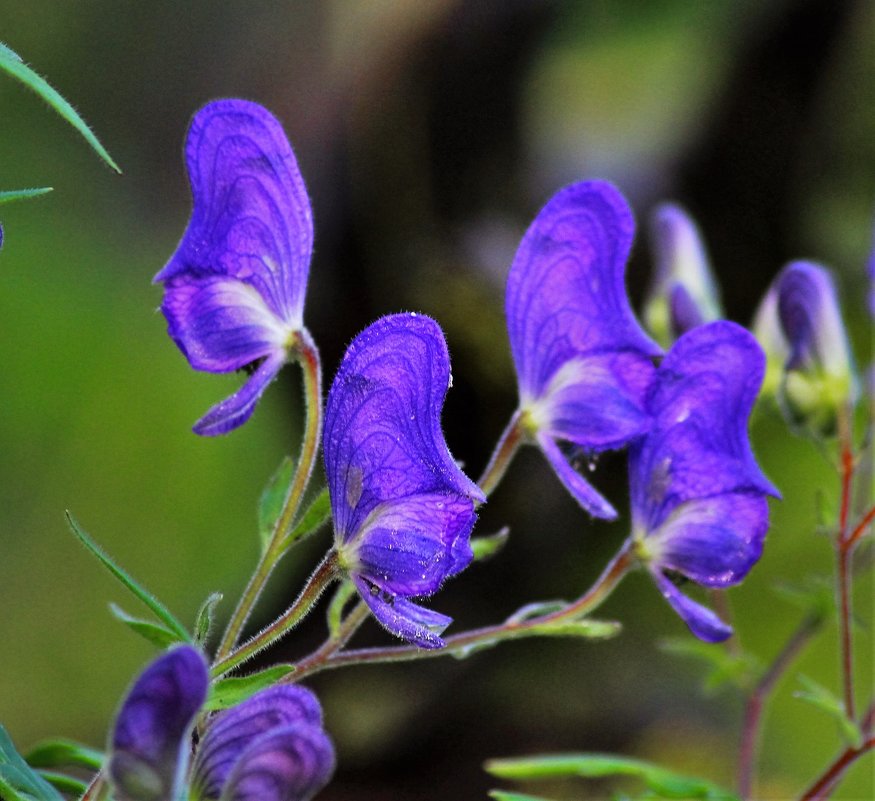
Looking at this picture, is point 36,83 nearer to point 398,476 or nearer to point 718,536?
point 398,476

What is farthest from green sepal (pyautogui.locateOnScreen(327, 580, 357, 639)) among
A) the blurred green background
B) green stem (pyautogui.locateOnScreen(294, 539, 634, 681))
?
the blurred green background

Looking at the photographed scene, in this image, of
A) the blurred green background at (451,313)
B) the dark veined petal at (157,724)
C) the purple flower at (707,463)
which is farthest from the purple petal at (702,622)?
the blurred green background at (451,313)

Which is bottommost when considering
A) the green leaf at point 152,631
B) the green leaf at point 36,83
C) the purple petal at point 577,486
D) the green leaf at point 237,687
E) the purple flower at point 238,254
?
the green leaf at point 237,687

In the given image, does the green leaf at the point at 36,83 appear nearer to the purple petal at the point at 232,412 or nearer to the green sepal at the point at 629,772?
the purple petal at the point at 232,412

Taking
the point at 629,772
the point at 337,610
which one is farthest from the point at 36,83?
the point at 629,772

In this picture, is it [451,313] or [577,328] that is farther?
[451,313]

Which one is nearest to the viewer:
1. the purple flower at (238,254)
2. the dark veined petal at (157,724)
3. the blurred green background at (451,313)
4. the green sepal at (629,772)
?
the dark veined petal at (157,724)
